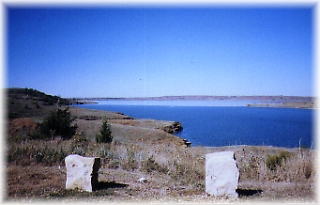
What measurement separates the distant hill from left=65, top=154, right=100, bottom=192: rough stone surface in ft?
54.9

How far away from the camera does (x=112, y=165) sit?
9.55 meters

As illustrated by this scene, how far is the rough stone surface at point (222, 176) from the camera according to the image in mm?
6188

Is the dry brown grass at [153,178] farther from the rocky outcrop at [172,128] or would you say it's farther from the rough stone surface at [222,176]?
the rocky outcrop at [172,128]

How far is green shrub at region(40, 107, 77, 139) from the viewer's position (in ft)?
55.8

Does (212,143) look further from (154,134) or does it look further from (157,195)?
(157,195)

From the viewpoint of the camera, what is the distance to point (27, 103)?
93.8 ft

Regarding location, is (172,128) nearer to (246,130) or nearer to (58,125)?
(246,130)

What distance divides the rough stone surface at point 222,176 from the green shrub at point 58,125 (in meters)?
12.8

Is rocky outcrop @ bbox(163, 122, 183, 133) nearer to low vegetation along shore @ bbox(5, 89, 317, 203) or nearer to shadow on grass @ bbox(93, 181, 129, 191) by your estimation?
low vegetation along shore @ bbox(5, 89, 317, 203)

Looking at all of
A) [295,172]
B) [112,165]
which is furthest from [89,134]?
[295,172]

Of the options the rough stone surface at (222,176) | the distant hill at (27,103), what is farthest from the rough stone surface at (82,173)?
the distant hill at (27,103)

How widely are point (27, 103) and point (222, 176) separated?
89.2 feet

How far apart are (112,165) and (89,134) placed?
1479 centimetres

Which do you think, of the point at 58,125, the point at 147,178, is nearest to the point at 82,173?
the point at 147,178
